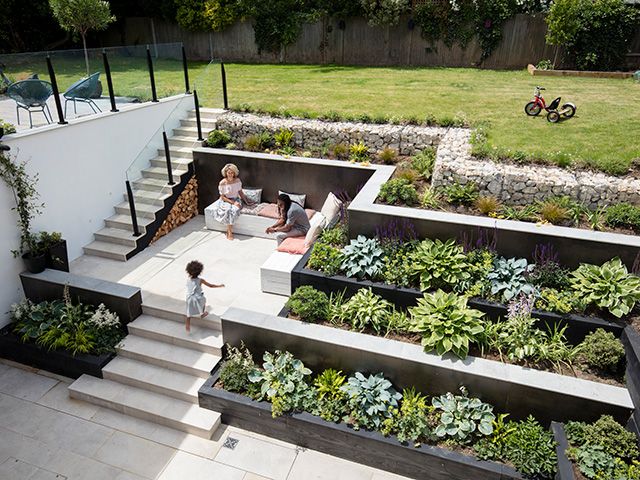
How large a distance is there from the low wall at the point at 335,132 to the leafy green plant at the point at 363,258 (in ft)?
11.0

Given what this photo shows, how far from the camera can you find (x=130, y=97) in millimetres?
9453

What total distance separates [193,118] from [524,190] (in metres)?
7.46

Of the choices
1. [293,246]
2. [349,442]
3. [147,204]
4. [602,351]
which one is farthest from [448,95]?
[349,442]

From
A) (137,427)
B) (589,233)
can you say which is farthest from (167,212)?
(589,233)

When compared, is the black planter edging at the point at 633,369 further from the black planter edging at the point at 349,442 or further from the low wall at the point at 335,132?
the low wall at the point at 335,132

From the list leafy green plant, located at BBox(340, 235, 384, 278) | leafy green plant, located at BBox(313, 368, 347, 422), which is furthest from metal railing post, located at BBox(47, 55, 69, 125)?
leafy green plant, located at BBox(313, 368, 347, 422)

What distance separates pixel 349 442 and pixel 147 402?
8.69 feet

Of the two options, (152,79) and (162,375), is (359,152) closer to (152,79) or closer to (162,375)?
(152,79)

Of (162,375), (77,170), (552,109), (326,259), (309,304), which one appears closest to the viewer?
(309,304)

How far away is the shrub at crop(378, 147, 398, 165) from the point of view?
8.92 metres

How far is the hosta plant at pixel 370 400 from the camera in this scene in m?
4.95

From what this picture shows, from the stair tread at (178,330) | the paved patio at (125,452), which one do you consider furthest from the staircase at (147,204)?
the paved patio at (125,452)

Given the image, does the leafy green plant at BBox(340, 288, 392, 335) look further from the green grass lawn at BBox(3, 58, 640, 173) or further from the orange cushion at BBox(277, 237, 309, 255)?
the green grass lawn at BBox(3, 58, 640, 173)

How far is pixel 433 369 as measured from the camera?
4.99 m
